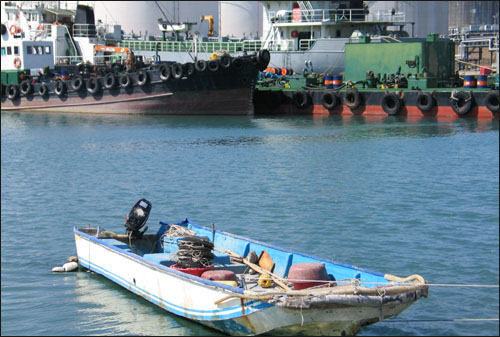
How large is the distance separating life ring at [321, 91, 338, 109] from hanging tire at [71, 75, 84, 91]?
38.8ft

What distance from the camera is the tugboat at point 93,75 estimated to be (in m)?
35.4

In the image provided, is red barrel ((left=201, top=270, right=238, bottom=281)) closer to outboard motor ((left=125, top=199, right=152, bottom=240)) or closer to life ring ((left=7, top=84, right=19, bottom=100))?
outboard motor ((left=125, top=199, right=152, bottom=240))

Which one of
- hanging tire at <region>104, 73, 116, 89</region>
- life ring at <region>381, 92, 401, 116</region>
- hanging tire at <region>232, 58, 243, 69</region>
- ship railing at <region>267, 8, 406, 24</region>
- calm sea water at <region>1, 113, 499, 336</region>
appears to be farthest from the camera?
ship railing at <region>267, 8, 406, 24</region>

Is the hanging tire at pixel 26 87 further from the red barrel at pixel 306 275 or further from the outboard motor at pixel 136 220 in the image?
the red barrel at pixel 306 275

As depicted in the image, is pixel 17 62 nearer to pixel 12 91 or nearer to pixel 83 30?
pixel 12 91

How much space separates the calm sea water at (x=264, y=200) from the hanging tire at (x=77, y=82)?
198 inches

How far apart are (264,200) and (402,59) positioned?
21346mm

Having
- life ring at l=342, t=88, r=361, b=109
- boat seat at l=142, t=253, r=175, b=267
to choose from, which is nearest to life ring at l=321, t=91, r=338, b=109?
life ring at l=342, t=88, r=361, b=109

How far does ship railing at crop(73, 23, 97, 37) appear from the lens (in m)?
45.8

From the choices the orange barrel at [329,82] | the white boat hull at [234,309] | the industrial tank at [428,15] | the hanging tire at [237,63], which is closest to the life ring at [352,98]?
the orange barrel at [329,82]

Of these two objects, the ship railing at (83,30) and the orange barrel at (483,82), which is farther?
the ship railing at (83,30)

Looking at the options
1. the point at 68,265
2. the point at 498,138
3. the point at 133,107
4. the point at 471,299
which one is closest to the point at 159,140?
the point at 133,107

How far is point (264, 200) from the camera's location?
702 inches

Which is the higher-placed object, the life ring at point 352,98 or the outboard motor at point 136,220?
the life ring at point 352,98
